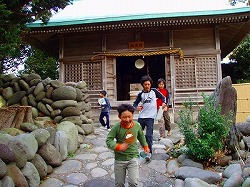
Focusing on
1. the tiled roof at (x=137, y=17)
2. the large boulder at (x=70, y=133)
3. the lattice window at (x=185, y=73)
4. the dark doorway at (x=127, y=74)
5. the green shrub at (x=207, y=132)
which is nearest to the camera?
the green shrub at (x=207, y=132)

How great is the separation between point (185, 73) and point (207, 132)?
7115 mm

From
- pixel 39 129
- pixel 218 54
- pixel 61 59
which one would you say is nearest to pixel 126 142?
pixel 39 129

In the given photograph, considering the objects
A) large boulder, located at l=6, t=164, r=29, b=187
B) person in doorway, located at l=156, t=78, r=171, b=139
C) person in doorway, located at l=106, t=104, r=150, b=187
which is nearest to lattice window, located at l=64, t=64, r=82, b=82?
person in doorway, located at l=156, t=78, r=171, b=139

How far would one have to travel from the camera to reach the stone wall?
4.55m

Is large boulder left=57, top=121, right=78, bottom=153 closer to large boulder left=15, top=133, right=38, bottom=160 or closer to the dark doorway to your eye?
large boulder left=15, top=133, right=38, bottom=160

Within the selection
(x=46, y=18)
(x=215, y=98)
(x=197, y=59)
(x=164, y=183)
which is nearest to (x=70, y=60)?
(x=46, y=18)

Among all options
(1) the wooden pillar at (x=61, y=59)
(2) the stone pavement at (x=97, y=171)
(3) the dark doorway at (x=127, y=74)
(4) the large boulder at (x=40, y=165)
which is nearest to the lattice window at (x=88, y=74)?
(1) the wooden pillar at (x=61, y=59)

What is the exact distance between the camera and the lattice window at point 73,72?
1305cm

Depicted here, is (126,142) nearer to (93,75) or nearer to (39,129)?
(39,129)

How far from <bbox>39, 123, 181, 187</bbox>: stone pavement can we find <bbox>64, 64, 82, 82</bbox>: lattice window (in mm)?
6579

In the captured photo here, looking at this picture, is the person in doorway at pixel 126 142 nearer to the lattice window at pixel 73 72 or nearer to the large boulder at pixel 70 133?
the large boulder at pixel 70 133

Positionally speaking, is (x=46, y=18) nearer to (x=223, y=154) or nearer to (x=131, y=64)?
(x=223, y=154)

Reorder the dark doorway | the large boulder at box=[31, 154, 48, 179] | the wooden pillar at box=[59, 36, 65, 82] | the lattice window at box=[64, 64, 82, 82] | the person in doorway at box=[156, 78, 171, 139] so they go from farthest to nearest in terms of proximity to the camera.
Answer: the dark doorway → the wooden pillar at box=[59, 36, 65, 82] → the lattice window at box=[64, 64, 82, 82] → the person in doorway at box=[156, 78, 171, 139] → the large boulder at box=[31, 154, 48, 179]

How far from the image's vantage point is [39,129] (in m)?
5.71
